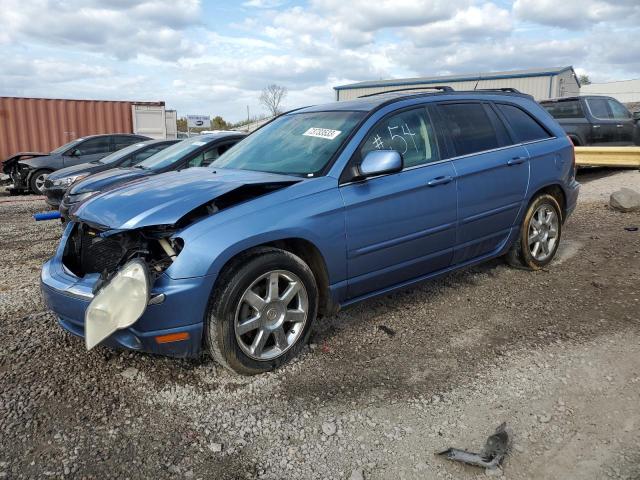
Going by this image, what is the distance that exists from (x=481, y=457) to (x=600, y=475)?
50 centimetres

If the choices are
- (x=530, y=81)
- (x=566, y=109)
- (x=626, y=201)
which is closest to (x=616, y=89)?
(x=530, y=81)

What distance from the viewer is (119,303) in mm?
2807

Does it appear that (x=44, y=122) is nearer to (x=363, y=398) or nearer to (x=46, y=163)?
(x=46, y=163)

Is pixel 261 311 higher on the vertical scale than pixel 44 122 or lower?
lower

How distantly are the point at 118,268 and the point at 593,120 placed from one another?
11388mm

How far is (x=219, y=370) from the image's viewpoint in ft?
11.0

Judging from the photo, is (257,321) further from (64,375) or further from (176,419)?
(64,375)

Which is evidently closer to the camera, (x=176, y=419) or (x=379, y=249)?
(x=176, y=419)

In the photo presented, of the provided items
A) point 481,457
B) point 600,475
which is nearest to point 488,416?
point 481,457

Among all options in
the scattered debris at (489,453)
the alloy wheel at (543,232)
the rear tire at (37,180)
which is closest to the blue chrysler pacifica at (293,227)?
the alloy wheel at (543,232)

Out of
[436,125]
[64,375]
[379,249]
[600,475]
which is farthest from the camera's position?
[436,125]

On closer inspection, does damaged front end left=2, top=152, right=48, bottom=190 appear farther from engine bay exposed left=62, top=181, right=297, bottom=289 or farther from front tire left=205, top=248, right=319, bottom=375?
front tire left=205, top=248, right=319, bottom=375

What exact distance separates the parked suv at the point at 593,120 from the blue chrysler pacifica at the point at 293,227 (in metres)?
7.78

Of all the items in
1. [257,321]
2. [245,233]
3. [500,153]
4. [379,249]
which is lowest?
[257,321]
